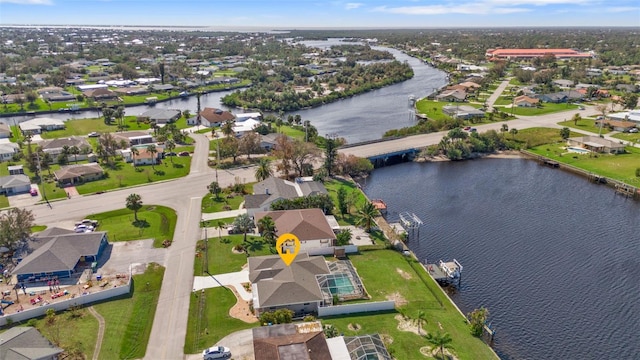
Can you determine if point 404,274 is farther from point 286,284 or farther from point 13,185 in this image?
point 13,185

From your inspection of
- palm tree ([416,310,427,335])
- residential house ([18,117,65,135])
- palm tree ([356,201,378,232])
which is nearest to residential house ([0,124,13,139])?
residential house ([18,117,65,135])

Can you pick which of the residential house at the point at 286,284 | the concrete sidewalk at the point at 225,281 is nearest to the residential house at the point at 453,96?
the residential house at the point at 286,284

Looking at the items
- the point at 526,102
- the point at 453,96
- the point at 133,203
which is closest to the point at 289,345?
the point at 133,203

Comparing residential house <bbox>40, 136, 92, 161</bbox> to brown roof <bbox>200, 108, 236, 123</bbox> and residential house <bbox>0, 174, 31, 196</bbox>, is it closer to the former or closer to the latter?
residential house <bbox>0, 174, 31, 196</bbox>

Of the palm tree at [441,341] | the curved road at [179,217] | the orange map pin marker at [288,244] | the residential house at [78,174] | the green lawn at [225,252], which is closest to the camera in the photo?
the palm tree at [441,341]

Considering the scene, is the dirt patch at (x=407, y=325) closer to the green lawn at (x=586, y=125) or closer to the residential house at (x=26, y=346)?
the residential house at (x=26, y=346)

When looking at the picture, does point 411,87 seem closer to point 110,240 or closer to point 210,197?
point 210,197
